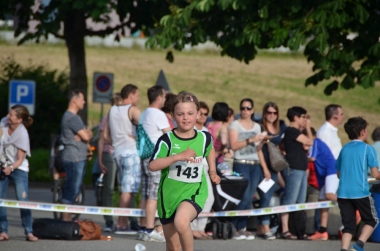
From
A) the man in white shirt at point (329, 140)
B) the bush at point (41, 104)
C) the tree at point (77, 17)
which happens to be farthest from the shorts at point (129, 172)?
the bush at point (41, 104)

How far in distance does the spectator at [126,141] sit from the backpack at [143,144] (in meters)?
0.58

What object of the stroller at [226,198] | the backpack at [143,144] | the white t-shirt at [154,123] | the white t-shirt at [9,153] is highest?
the white t-shirt at [154,123]

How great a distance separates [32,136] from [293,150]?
635 inches

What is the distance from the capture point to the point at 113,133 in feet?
43.0

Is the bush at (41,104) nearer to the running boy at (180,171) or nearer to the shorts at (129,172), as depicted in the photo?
the shorts at (129,172)

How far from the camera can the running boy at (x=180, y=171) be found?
28.8 feet

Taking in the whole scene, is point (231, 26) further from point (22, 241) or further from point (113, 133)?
point (22, 241)

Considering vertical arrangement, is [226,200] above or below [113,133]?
below

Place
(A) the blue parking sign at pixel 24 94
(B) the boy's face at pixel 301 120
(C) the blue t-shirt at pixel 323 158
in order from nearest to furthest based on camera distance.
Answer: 1. (B) the boy's face at pixel 301 120
2. (C) the blue t-shirt at pixel 323 158
3. (A) the blue parking sign at pixel 24 94

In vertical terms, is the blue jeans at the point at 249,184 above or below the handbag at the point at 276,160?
below

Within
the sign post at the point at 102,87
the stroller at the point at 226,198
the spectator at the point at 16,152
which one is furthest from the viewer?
the sign post at the point at 102,87

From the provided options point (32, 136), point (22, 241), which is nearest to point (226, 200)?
point (22, 241)

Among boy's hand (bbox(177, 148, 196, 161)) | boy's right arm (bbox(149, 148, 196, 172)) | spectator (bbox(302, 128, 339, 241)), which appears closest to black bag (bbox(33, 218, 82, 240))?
spectator (bbox(302, 128, 339, 241))

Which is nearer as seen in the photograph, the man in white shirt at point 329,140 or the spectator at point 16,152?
the spectator at point 16,152
